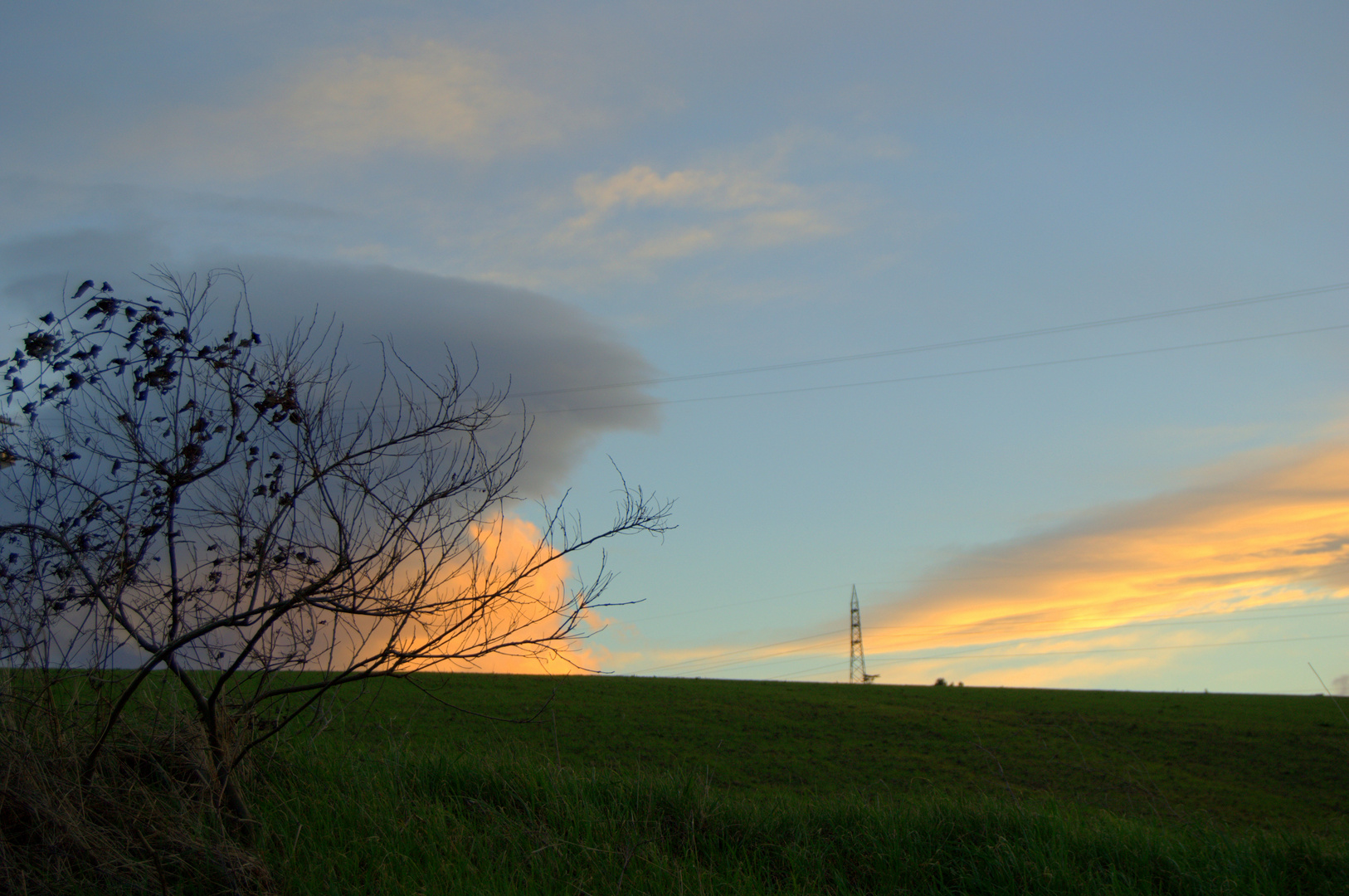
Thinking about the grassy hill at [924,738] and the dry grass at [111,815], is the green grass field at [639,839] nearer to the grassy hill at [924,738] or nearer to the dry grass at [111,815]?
the dry grass at [111,815]

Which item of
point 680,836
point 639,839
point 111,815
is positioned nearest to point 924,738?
point 680,836

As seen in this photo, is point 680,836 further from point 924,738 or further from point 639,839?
point 924,738

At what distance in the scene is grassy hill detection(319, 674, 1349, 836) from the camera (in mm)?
23141

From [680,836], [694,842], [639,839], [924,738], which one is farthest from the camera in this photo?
[924,738]

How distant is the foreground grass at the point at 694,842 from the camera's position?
670cm

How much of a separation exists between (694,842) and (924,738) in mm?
26495

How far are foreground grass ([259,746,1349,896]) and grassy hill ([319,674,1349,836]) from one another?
26.9 feet

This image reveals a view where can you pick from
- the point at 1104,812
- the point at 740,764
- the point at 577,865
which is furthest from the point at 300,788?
the point at 740,764

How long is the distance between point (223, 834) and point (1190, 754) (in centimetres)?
3236

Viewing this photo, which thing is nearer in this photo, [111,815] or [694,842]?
[111,815]

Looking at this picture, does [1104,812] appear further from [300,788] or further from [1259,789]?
[1259,789]

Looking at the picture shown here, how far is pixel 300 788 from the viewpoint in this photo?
834 cm

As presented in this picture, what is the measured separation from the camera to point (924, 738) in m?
31.9

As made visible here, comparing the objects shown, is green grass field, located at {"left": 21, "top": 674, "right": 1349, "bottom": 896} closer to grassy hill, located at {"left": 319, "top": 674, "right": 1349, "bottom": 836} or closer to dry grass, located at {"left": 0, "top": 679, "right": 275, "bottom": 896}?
dry grass, located at {"left": 0, "top": 679, "right": 275, "bottom": 896}
